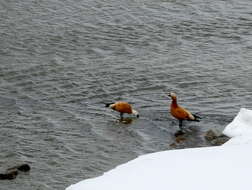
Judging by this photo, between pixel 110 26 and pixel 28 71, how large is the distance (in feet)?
16.2

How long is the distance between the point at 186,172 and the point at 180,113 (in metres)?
4.88

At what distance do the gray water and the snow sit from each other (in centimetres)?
155

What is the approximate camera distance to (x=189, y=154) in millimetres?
13227

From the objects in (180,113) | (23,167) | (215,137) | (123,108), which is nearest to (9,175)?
(23,167)

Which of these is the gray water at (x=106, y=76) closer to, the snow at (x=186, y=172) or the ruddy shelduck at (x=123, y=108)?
the ruddy shelduck at (x=123, y=108)

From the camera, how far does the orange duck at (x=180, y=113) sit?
55.0ft

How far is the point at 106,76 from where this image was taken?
66.0ft

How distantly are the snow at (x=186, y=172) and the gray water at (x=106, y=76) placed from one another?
1.55 metres

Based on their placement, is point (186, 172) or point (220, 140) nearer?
point (186, 172)

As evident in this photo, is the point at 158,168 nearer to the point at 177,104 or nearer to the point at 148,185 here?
the point at 148,185

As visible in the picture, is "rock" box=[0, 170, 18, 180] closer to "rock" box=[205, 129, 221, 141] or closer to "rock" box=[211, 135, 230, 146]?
"rock" box=[211, 135, 230, 146]

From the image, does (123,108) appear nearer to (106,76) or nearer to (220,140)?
(220,140)

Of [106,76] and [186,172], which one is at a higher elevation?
[186,172]

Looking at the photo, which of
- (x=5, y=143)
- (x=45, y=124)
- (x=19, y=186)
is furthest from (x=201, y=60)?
(x=19, y=186)
